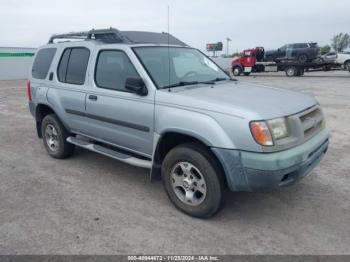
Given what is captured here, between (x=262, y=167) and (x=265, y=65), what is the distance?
83.2 feet

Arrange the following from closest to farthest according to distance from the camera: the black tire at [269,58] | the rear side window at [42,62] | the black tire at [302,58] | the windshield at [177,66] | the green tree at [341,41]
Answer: the windshield at [177,66], the rear side window at [42,62], the black tire at [302,58], the black tire at [269,58], the green tree at [341,41]

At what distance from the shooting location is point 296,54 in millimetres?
24719

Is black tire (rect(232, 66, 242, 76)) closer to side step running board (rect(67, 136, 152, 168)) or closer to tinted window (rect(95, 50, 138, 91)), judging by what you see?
side step running board (rect(67, 136, 152, 168))

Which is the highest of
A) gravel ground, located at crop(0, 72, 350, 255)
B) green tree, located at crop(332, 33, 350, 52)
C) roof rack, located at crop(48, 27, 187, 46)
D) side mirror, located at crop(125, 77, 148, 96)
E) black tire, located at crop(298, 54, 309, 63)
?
green tree, located at crop(332, 33, 350, 52)

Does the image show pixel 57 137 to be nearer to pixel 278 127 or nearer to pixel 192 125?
pixel 192 125

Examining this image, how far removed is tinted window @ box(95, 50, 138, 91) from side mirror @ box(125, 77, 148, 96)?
0.87 feet

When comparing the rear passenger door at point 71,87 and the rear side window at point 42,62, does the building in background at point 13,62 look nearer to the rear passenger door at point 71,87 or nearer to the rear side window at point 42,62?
the rear side window at point 42,62

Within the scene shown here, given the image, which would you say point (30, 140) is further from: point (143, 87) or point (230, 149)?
point (230, 149)

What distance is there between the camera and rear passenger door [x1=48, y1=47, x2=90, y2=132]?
4.68 m

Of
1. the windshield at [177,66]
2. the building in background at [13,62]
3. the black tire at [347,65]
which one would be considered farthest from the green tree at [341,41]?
the windshield at [177,66]

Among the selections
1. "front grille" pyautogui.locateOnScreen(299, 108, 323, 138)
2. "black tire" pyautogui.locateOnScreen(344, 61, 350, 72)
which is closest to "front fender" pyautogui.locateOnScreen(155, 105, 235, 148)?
"front grille" pyautogui.locateOnScreen(299, 108, 323, 138)

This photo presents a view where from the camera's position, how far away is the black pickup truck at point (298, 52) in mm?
23938

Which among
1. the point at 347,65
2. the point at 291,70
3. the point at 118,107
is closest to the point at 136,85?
the point at 118,107

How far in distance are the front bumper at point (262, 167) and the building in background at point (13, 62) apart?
26967 mm
